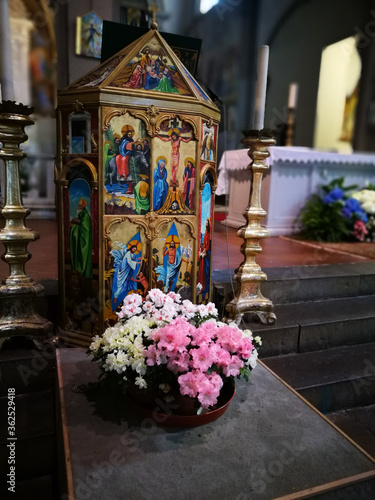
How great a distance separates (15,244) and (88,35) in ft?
16.4

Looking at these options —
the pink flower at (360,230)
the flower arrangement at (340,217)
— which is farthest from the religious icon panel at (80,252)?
the pink flower at (360,230)

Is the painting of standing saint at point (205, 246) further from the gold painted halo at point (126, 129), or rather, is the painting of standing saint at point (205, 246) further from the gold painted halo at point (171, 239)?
the gold painted halo at point (126, 129)

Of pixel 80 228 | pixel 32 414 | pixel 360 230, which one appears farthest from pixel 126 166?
pixel 360 230

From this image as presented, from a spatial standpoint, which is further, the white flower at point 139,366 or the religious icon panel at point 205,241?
the religious icon panel at point 205,241

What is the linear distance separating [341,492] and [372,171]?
5265 mm

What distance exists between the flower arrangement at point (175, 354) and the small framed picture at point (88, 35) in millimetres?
5447

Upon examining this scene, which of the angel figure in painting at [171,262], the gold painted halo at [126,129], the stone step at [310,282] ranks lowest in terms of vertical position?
the stone step at [310,282]

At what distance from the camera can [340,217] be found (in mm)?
5023

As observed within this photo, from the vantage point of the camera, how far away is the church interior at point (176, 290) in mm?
1188

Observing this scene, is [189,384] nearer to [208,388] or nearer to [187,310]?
[208,388]

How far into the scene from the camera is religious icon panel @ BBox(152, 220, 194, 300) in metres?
2.21

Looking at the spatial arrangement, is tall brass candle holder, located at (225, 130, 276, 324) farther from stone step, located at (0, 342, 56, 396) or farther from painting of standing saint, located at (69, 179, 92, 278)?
stone step, located at (0, 342, 56, 396)

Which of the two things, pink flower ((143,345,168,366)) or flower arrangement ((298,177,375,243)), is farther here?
flower arrangement ((298,177,375,243))

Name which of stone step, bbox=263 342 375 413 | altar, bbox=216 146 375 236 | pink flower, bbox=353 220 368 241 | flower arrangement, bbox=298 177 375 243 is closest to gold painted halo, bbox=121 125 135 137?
stone step, bbox=263 342 375 413
